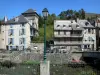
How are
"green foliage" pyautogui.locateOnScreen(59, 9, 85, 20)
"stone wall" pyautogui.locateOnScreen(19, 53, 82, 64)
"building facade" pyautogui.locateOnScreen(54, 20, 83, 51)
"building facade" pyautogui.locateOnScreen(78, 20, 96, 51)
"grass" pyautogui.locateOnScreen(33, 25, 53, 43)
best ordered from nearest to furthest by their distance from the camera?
"stone wall" pyautogui.locateOnScreen(19, 53, 82, 64) → "building facade" pyautogui.locateOnScreen(54, 20, 83, 51) → "grass" pyautogui.locateOnScreen(33, 25, 53, 43) → "building facade" pyautogui.locateOnScreen(78, 20, 96, 51) → "green foliage" pyautogui.locateOnScreen(59, 9, 85, 20)

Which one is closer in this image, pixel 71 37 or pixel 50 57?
pixel 50 57

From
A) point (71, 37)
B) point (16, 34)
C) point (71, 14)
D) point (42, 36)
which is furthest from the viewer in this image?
point (71, 14)

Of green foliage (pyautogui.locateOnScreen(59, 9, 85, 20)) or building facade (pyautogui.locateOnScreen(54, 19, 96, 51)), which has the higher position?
green foliage (pyautogui.locateOnScreen(59, 9, 85, 20))

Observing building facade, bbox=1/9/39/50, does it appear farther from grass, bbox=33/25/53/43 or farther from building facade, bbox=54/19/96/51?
building facade, bbox=54/19/96/51

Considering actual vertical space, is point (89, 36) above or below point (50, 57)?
above

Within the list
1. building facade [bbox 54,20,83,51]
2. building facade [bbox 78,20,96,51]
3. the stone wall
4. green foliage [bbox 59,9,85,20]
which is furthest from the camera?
green foliage [bbox 59,9,85,20]

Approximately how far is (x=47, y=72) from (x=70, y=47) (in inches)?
2269

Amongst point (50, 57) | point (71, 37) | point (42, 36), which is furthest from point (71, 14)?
point (50, 57)

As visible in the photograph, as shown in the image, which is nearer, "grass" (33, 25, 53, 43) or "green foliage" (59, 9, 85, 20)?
"grass" (33, 25, 53, 43)

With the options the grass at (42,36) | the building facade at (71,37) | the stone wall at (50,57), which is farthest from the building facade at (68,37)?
the stone wall at (50,57)

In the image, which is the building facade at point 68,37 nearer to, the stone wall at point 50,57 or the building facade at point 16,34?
the building facade at point 16,34

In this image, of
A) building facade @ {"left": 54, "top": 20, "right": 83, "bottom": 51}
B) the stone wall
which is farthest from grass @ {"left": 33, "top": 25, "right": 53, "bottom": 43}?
the stone wall

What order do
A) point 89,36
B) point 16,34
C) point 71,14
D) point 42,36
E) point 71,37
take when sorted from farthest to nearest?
point 71,14
point 42,36
point 89,36
point 71,37
point 16,34

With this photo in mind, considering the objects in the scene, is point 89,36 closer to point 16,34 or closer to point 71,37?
point 71,37
